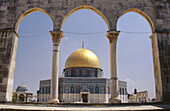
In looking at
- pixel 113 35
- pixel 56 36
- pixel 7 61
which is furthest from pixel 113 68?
pixel 7 61

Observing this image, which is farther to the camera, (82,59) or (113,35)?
(82,59)

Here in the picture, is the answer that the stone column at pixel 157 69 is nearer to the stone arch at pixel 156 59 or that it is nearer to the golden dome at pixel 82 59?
the stone arch at pixel 156 59

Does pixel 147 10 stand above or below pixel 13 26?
above

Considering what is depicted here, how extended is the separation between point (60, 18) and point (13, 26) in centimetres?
278

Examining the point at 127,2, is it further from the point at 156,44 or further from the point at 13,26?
the point at 13,26

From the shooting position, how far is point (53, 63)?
9453mm

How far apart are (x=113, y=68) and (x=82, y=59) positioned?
25476 mm

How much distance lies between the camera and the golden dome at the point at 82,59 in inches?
1356

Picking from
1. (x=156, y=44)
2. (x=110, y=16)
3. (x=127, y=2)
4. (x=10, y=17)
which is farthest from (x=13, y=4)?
(x=156, y=44)

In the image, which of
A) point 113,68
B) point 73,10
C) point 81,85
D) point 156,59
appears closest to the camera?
point 113,68

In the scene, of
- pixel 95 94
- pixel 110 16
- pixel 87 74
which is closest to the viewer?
pixel 110 16

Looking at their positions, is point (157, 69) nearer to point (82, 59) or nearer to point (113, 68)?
point (113, 68)

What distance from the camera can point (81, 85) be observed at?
30.5 metres

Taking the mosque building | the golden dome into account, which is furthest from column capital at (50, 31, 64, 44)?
the golden dome
